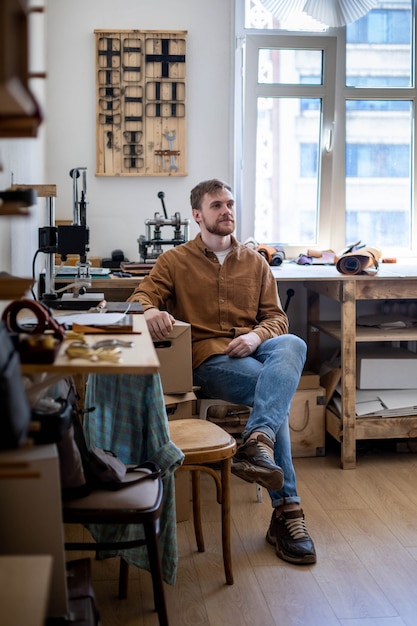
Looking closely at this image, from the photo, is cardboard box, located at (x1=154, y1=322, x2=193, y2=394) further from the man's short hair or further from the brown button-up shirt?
the man's short hair

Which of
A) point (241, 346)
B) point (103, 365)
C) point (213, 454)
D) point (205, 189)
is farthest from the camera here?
point (205, 189)

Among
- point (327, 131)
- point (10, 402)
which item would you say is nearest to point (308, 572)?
point (10, 402)

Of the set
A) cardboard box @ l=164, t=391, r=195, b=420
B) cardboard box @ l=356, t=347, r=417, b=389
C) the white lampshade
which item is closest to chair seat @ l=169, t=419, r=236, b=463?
cardboard box @ l=164, t=391, r=195, b=420

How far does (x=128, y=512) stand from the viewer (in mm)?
1961

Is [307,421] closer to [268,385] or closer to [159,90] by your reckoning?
[268,385]

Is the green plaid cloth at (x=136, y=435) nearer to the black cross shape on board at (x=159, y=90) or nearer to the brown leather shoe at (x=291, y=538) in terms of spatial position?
the brown leather shoe at (x=291, y=538)

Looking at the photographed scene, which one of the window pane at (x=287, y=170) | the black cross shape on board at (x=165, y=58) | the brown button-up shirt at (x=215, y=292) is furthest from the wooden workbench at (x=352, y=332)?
the black cross shape on board at (x=165, y=58)

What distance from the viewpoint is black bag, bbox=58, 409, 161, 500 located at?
6.25ft

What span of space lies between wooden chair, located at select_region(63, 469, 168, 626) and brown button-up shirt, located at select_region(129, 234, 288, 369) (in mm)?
1425

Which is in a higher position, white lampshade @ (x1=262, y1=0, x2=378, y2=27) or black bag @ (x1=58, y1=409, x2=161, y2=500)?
white lampshade @ (x1=262, y1=0, x2=378, y2=27)

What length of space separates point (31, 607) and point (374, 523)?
2.04 meters

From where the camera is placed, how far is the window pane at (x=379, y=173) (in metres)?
4.59

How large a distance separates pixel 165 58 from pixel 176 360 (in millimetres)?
1911

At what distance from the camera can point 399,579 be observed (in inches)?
103
